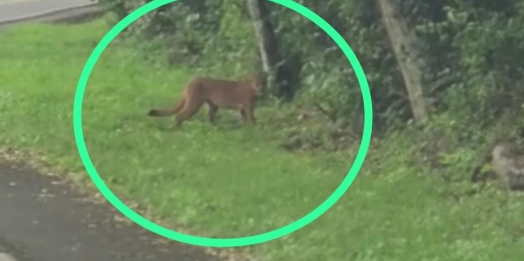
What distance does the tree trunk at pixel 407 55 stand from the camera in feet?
38.4

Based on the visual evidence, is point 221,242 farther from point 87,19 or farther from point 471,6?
point 87,19

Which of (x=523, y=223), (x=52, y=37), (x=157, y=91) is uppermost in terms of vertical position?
(x=52, y=37)

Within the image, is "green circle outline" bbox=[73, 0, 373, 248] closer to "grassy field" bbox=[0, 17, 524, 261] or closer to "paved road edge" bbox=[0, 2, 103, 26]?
"grassy field" bbox=[0, 17, 524, 261]

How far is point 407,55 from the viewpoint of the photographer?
11.8 m

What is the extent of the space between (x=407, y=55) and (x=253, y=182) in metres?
2.61

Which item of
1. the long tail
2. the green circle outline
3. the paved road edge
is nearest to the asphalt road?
the green circle outline

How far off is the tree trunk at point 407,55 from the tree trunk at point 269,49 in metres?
2.95

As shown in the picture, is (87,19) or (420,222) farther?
(87,19)

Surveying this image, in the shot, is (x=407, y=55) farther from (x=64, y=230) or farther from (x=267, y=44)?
(x=64, y=230)

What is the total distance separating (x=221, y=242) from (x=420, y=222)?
1575mm

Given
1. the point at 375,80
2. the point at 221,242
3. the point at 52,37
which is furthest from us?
the point at 52,37

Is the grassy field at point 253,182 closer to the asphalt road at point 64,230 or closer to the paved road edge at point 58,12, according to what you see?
the asphalt road at point 64,230

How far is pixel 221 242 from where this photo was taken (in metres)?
8.47

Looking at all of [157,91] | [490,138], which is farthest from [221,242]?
[157,91]
